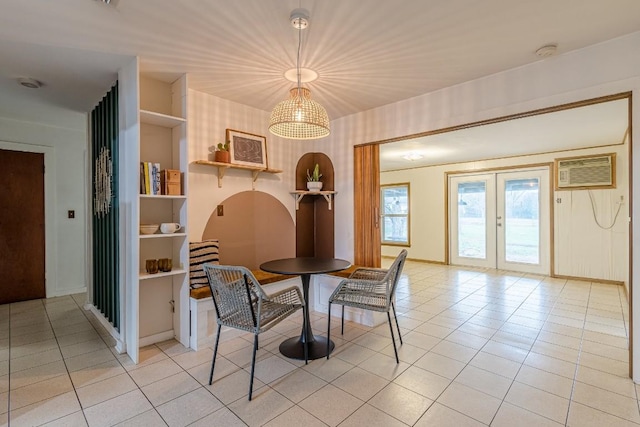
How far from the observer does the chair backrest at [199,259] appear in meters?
2.82

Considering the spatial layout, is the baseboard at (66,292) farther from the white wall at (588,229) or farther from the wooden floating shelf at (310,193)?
the white wall at (588,229)

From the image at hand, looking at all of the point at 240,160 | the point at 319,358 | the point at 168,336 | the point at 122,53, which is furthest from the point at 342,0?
the point at 168,336

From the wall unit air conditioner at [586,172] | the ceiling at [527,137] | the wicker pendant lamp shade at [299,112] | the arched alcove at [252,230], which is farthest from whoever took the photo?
the wall unit air conditioner at [586,172]

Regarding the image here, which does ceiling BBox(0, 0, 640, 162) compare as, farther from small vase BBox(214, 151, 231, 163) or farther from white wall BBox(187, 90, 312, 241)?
small vase BBox(214, 151, 231, 163)

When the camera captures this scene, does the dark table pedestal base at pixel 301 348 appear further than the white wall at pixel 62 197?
No

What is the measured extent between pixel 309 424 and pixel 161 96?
2.97 metres

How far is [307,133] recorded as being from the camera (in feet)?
8.41

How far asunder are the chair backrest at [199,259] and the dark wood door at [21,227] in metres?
2.98

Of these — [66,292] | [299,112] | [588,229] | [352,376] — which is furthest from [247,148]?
[588,229]

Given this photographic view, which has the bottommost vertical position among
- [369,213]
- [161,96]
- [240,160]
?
[369,213]

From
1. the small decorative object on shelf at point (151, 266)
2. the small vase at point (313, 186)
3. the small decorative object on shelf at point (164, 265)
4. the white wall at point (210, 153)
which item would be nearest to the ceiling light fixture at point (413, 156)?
the small vase at point (313, 186)

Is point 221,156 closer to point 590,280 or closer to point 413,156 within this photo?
point 413,156

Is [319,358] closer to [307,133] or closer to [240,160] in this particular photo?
[307,133]

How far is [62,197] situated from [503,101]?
562 cm
